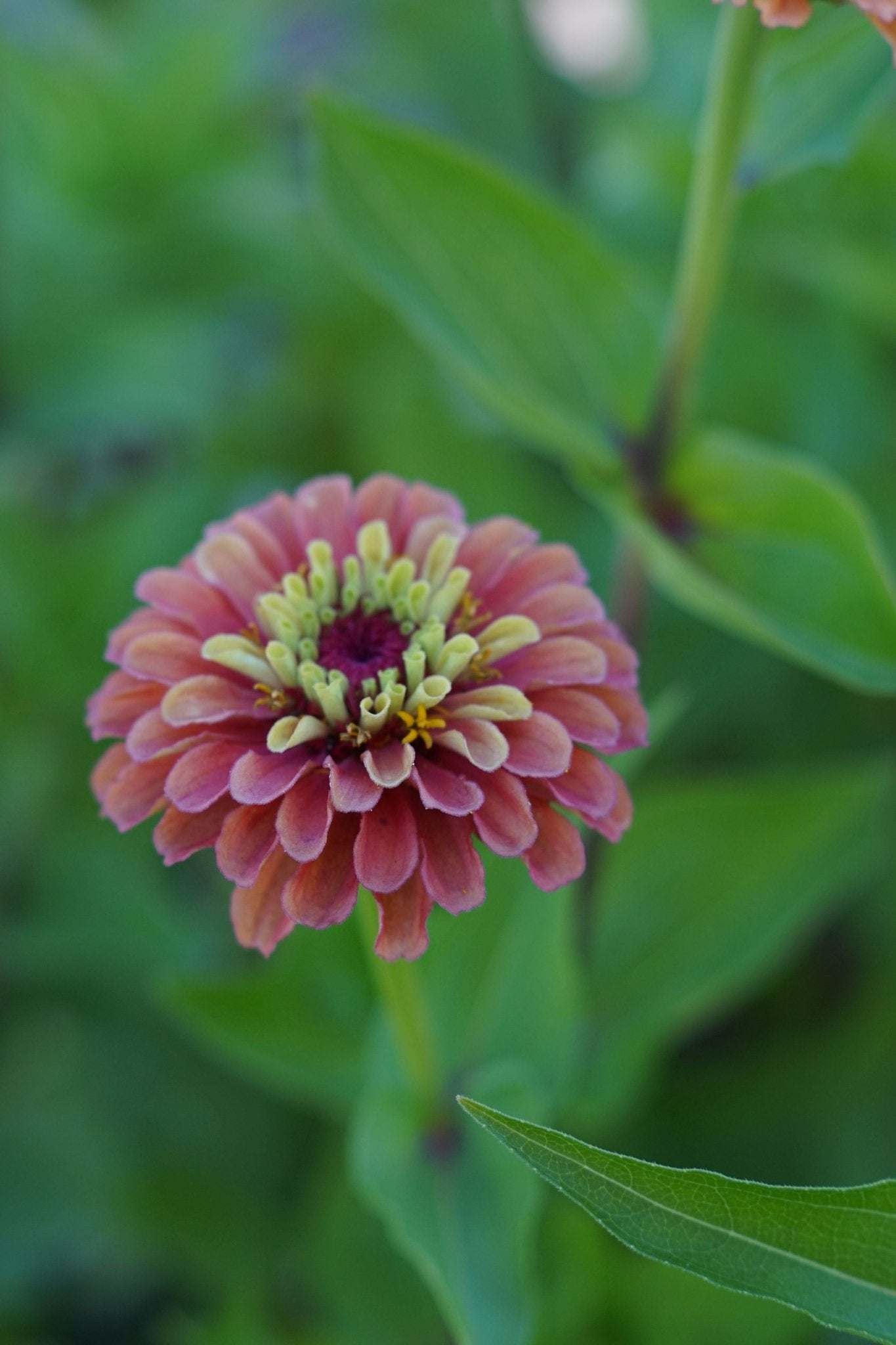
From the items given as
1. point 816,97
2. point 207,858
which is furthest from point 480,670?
point 207,858

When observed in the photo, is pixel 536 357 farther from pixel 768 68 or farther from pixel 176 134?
pixel 176 134

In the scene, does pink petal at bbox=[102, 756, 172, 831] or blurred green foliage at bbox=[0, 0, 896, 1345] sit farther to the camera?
blurred green foliage at bbox=[0, 0, 896, 1345]

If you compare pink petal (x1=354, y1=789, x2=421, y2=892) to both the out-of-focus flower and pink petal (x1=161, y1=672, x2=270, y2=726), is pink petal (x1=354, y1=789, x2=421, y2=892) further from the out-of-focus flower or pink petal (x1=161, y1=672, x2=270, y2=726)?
the out-of-focus flower

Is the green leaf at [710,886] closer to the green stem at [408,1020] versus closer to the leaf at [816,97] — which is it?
the green stem at [408,1020]


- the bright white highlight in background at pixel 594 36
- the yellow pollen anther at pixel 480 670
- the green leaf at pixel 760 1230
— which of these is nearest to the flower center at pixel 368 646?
the yellow pollen anther at pixel 480 670

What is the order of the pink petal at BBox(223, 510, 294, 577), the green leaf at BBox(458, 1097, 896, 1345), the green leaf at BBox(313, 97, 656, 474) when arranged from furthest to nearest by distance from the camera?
the green leaf at BBox(313, 97, 656, 474)
the pink petal at BBox(223, 510, 294, 577)
the green leaf at BBox(458, 1097, 896, 1345)

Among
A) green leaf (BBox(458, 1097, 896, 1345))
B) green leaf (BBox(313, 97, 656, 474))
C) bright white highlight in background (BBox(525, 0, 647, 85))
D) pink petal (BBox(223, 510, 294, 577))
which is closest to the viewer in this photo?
green leaf (BBox(458, 1097, 896, 1345))

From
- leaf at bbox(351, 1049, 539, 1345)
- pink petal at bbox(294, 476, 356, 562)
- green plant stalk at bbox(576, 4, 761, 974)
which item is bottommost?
leaf at bbox(351, 1049, 539, 1345)

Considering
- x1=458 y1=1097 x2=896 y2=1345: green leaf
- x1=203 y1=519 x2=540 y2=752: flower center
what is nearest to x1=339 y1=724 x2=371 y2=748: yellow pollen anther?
x1=203 y1=519 x2=540 y2=752: flower center
